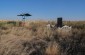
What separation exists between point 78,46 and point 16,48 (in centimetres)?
272

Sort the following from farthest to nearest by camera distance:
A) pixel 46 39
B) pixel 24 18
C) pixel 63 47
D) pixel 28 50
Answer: pixel 24 18
pixel 46 39
pixel 63 47
pixel 28 50

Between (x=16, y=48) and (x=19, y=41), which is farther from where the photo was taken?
(x=19, y=41)

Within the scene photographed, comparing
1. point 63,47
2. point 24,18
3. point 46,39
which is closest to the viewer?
point 63,47

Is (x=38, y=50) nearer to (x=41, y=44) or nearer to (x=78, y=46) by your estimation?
(x=41, y=44)

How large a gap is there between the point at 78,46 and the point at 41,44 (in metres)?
1.61

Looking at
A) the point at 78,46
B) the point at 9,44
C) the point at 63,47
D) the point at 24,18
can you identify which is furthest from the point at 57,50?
the point at 24,18

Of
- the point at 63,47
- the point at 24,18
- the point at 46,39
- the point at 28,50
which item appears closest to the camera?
the point at 28,50

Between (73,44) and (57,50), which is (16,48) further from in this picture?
(73,44)

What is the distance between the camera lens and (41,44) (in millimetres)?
10250

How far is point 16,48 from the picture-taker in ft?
31.4

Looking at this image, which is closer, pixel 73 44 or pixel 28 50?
pixel 28 50

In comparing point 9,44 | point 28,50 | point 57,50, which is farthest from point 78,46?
point 9,44

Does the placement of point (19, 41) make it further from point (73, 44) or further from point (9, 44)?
point (73, 44)

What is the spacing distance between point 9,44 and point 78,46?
2.95 meters
